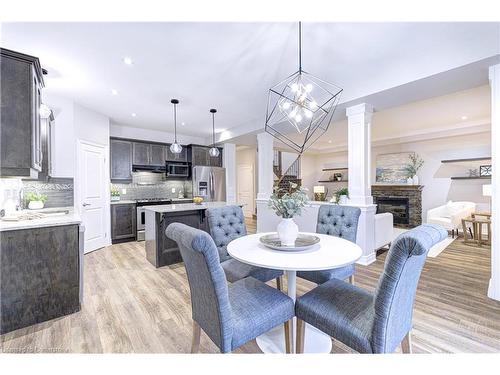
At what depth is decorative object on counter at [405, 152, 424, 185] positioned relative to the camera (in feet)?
20.9

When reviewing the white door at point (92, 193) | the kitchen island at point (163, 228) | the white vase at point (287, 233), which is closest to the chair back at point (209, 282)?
the white vase at point (287, 233)

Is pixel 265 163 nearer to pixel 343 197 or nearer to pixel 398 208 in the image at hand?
pixel 343 197

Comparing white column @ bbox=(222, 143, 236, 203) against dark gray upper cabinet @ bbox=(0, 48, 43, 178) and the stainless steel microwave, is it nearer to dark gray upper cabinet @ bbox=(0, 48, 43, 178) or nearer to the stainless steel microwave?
the stainless steel microwave

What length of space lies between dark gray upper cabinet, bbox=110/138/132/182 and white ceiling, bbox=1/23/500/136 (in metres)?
1.56

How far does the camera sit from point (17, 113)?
1961 millimetres

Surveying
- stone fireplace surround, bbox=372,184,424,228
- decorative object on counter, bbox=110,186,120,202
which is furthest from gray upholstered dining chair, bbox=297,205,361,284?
stone fireplace surround, bbox=372,184,424,228

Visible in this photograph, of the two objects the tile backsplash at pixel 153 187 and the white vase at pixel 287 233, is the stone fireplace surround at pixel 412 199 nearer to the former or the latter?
the tile backsplash at pixel 153 187

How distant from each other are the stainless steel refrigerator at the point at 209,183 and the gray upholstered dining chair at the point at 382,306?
4.83 m

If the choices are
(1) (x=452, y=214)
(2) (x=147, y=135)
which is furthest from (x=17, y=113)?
(1) (x=452, y=214)

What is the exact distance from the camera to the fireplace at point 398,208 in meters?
6.47

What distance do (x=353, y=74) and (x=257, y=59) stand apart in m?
1.28

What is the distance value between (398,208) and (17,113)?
25.7 feet
